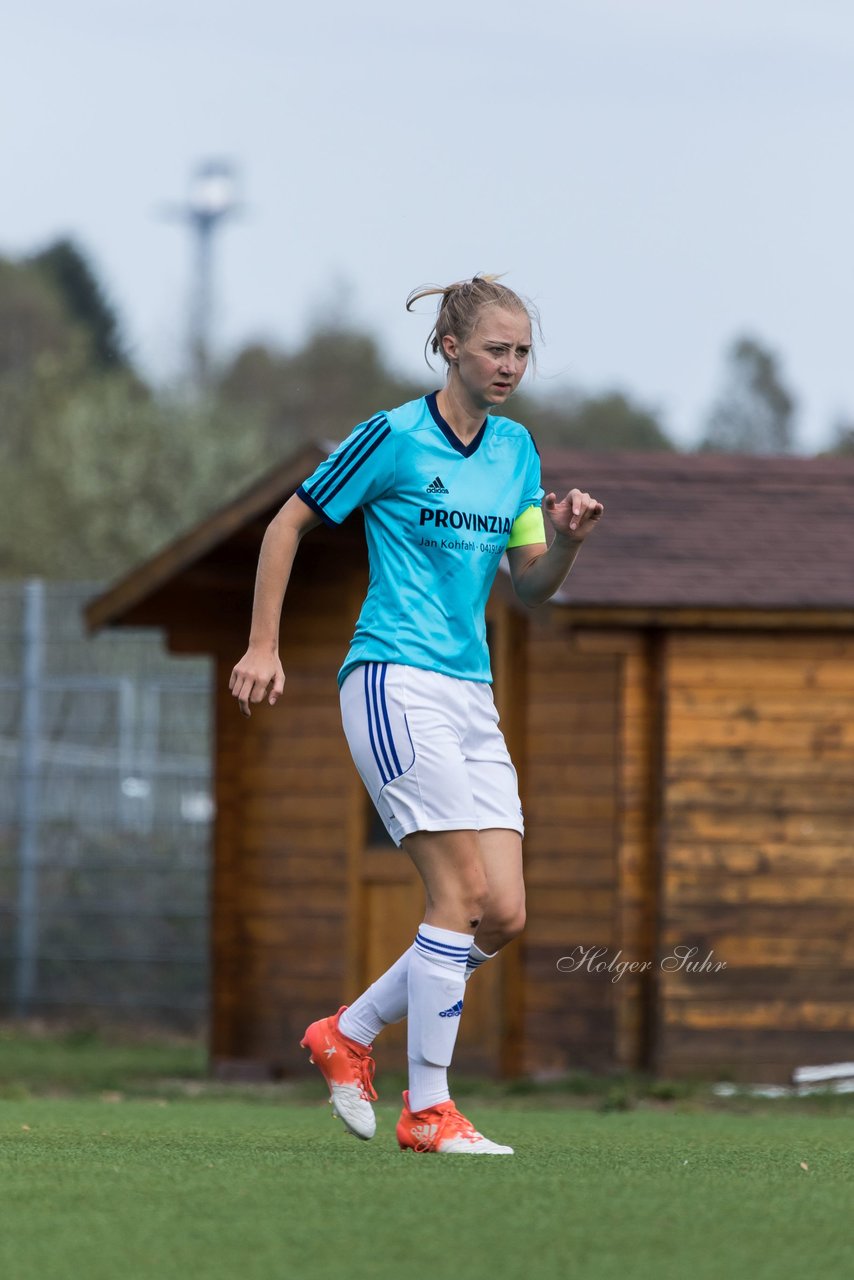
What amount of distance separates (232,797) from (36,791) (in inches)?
117

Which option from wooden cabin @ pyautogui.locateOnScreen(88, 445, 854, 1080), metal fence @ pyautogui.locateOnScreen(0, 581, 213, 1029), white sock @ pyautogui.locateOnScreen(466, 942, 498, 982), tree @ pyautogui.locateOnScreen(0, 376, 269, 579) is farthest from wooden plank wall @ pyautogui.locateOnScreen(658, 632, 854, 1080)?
tree @ pyautogui.locateOnScreen(0, 376, 269, 579)

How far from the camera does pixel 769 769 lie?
12633 mm

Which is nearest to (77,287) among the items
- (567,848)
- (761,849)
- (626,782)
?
(567,848)

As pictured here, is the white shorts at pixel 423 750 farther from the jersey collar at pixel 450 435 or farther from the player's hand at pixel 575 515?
the jersey collar at pixel 450 435

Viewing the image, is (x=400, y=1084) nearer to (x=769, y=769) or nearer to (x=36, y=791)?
(x=769, y=769)

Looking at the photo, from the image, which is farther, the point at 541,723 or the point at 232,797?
the point at 232,797

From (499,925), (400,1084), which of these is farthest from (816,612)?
(499,925)

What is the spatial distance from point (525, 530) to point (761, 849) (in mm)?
7265

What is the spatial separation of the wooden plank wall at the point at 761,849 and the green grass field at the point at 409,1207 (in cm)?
611

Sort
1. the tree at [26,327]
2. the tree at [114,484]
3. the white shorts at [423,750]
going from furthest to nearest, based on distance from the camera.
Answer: the tree at [26,327] → the tree at [114,484] → the white shorts at [423,750]

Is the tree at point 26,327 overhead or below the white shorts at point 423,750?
overhead

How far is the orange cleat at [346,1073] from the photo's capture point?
555 centimetres

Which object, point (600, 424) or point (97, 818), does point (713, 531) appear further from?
point (600, 424)

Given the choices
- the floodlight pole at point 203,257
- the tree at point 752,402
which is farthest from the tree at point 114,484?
the tree at point 752,402
